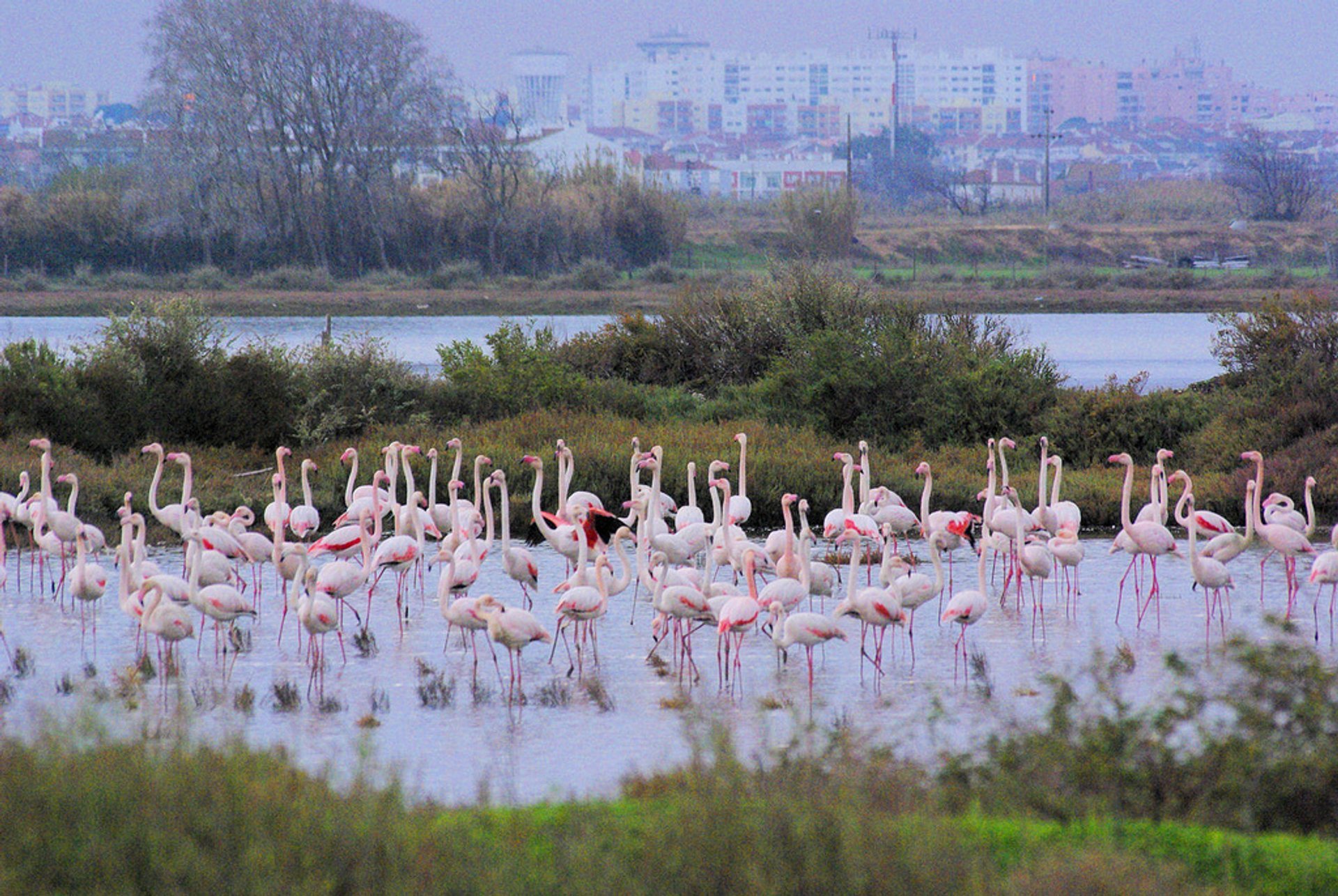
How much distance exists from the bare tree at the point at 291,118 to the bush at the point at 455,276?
8.26 feet

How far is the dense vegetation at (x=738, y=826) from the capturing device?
14.1 ft

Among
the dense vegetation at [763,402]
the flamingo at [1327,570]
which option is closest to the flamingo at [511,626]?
the flamingo at [1327,570]

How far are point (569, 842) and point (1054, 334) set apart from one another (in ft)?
127

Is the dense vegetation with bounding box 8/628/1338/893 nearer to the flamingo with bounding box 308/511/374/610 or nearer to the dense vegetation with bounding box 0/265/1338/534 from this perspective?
the flamingo with bounding box 308/511/374/610

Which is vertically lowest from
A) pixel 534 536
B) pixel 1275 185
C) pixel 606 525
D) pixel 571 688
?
pixel 534 536

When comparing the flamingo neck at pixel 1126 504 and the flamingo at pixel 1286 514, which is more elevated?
the flamingo neck at pixel 1126 504

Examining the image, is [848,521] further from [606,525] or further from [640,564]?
[606,525]

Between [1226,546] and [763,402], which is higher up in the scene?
[763,402]

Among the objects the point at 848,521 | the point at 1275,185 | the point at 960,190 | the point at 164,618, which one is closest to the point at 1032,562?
the point at 848,521

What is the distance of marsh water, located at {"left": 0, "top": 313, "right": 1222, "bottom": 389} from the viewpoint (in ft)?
103

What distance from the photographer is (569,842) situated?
445 centimetres

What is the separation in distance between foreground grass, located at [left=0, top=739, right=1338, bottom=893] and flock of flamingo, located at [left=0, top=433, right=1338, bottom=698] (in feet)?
12.0

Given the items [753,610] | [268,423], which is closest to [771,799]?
[753,610]

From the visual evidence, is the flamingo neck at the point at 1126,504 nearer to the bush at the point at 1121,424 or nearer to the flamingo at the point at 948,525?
the flamingo at the point at 948,525
